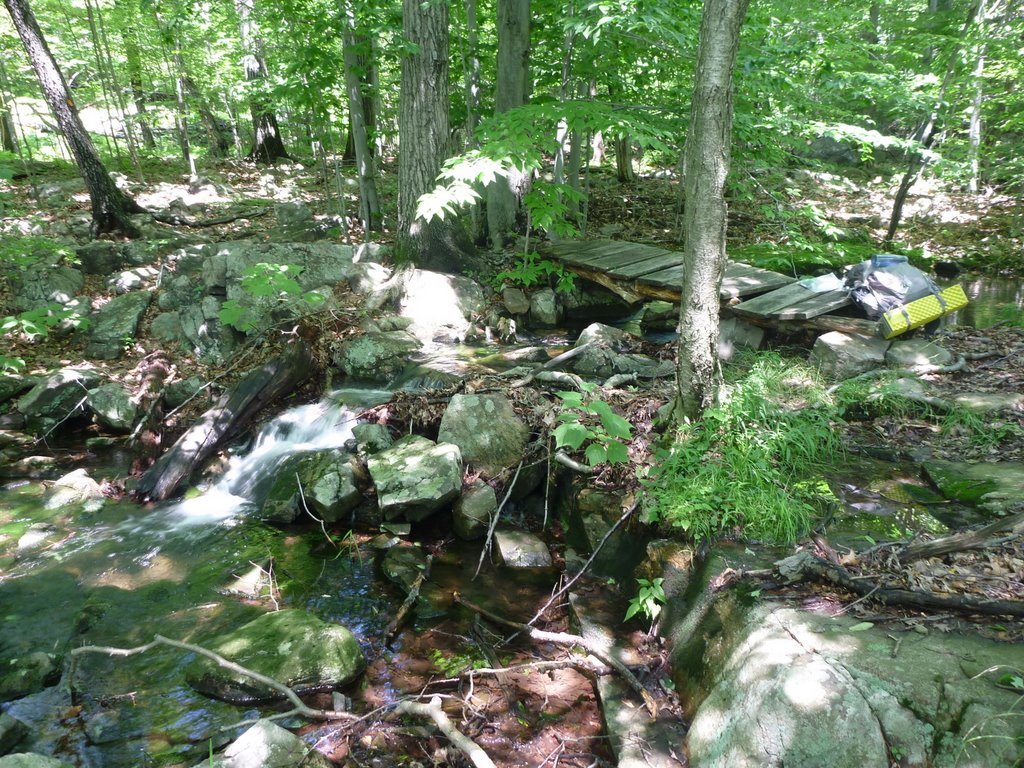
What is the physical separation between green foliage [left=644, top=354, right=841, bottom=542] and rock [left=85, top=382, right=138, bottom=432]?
6213 mm

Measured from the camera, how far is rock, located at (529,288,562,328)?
8.77 meters

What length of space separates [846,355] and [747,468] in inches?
83.0

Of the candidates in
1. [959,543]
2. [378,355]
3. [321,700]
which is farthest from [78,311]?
[959,543]

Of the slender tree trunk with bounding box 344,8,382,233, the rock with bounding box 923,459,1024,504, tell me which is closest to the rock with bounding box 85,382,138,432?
the slender tree trunk with bounding box 344,8,382,233

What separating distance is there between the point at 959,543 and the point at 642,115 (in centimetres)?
490

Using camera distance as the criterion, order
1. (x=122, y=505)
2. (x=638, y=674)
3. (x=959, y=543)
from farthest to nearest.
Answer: (x=122, y=505) < (x=638, y=674) < (x=959, y=543)

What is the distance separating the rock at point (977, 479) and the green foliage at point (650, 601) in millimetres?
1818

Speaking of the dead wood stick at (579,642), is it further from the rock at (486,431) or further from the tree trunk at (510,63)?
the tree trunk at (510,63)

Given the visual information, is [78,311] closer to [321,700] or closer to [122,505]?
[122,505]

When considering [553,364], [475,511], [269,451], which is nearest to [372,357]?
[269,451]

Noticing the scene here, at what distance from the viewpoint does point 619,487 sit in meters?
4.38

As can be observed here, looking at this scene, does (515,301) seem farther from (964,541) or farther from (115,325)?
(964,541)

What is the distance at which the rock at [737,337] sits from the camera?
616 centimetres

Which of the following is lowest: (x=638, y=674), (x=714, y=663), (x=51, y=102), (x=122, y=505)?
(x=122, y=505)
